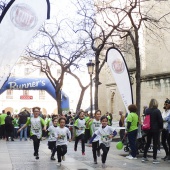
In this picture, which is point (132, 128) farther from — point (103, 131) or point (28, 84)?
point (28, 84)

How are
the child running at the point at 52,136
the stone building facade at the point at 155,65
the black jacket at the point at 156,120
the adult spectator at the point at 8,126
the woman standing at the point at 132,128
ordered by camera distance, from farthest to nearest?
the stone building facade at the point at 155,65 → the adult spectator at the point at 8,126 → the child running at the point at 52,136 → the woman standing at the point at 132,128 → the black jacket at the point at 156,120

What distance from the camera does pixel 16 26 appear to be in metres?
9.48

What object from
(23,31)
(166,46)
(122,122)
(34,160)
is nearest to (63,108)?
(166,46)

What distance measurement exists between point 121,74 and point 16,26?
19.7ft

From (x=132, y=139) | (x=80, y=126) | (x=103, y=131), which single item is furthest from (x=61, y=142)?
(x=80, y=126)

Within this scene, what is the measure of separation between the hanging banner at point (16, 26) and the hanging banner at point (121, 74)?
17.1 ft

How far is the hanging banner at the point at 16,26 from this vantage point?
9219 mm

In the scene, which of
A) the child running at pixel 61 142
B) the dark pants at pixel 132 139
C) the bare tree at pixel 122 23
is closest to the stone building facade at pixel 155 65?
the bare tree at pixel 122 23

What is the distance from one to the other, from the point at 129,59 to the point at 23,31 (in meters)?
25.8

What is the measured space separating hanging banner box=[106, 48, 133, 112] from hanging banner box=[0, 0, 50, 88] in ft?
17.1

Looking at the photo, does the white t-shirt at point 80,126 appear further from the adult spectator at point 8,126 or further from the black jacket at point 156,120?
the adult spectator at point 8,126

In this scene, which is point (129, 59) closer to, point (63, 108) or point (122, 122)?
point (63, 108)

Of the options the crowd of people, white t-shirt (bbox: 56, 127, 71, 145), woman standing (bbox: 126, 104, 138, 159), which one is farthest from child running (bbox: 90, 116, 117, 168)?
woman standing (bbox: 126, 104, 138, 159)

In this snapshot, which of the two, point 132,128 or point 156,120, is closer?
point 156,120
